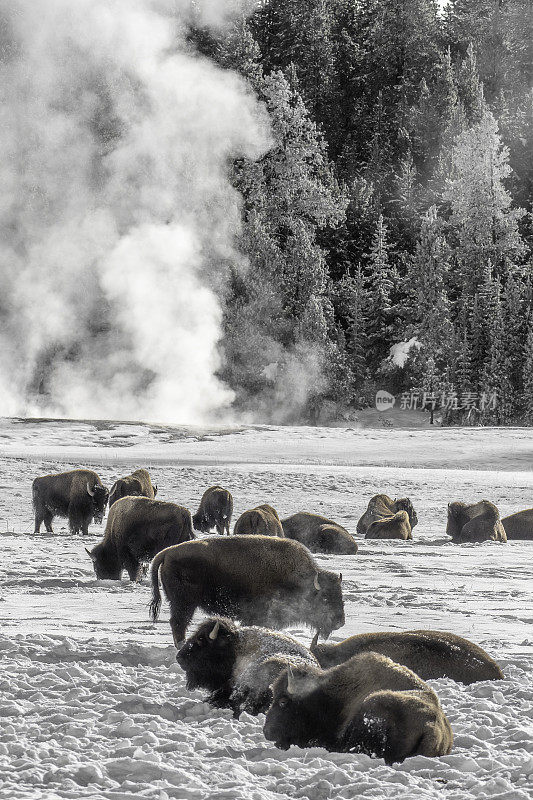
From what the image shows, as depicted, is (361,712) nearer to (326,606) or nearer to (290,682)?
(290,682)

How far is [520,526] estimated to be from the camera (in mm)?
12242

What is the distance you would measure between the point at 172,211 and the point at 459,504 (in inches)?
1016

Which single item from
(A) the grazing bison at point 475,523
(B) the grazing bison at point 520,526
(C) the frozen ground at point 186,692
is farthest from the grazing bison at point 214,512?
(B) the grazing bison at point 520,526

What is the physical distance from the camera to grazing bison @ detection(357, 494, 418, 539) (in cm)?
1225

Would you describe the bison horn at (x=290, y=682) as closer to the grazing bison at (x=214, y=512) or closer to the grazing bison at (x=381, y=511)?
the grazing bison at (x=214, y=512)

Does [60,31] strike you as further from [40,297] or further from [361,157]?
[361,157]

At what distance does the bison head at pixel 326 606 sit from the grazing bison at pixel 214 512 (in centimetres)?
595

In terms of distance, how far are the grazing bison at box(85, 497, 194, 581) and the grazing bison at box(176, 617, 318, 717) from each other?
2.78 meters

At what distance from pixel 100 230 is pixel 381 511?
24.4 m

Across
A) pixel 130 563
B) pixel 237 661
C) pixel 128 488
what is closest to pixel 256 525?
pixel 130 563

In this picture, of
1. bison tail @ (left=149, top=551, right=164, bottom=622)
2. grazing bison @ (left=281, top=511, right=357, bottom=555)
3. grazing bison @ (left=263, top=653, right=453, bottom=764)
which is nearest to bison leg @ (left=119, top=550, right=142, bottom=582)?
bison tail @ (left=149, top=551, right=164, bottom=622)

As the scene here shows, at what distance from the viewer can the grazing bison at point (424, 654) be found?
4.59 meters

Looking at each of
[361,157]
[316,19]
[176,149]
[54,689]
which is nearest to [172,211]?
[176,149]

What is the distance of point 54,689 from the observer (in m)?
4.42
